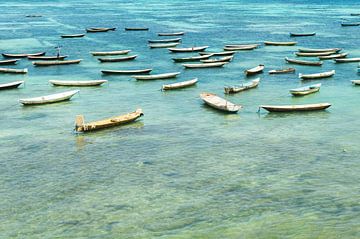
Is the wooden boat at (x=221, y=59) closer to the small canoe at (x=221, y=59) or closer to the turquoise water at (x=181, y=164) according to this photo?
the small canoe at (x=221, y=59)

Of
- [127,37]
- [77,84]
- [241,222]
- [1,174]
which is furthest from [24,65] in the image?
[241,222]

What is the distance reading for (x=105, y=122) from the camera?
4638cm

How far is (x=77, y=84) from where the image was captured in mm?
64125

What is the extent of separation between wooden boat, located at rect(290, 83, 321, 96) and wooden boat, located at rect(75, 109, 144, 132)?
753 inches

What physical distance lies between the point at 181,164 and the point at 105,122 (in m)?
11.1

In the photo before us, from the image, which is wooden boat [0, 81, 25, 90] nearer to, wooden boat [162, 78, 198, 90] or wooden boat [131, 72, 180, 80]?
wooden boat [131, 72, 180, 80]

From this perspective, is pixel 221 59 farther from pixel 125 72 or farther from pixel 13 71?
pixel 13 71

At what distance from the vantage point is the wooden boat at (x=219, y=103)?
50906mm

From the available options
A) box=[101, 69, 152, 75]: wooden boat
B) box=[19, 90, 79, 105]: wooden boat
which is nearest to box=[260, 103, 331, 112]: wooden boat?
box=[19, 90, 79, 105]: wooden boat

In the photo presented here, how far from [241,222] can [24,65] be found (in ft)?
200

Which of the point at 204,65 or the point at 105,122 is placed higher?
the point at 105,122

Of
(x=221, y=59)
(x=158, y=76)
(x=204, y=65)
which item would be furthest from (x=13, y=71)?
(x=221, y=59)

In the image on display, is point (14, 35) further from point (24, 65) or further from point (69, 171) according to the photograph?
point (69, 171)

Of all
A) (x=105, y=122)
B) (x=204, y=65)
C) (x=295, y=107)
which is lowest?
(x=204, y=65)
